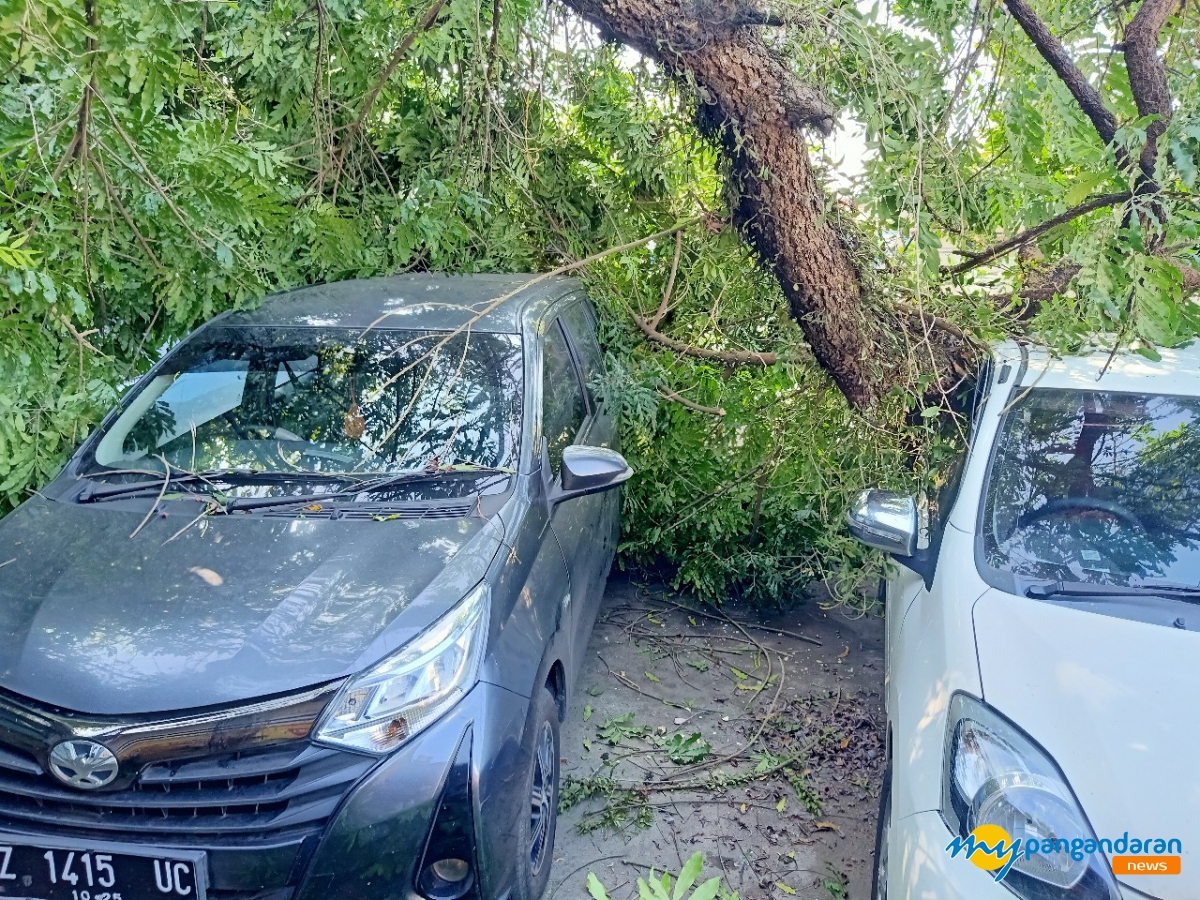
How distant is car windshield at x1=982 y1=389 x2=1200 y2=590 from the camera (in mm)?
2289

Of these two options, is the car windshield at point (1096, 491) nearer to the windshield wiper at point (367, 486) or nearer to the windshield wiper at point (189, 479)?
the windshield wiper at point (367, 486)

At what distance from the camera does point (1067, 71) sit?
3.28m

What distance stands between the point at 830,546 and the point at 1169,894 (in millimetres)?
2574

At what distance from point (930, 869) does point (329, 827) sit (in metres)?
1.33

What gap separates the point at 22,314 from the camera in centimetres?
295

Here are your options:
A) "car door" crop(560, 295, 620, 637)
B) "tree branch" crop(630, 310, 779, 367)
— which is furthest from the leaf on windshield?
"tree branch" crop(630, 310, 779, 367)

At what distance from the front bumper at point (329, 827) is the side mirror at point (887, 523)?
4.44 ft

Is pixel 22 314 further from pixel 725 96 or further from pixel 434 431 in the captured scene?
pixel 725 96

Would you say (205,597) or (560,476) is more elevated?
(560,476)

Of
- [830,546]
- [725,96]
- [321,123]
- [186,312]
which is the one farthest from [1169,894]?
[321,123]

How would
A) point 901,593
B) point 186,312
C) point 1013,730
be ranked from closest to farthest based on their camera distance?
point 1013,730 < point 901,593 < point 186,312

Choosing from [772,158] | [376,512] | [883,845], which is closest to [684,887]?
[883,845]

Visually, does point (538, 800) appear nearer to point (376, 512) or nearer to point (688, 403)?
point (376, 512)

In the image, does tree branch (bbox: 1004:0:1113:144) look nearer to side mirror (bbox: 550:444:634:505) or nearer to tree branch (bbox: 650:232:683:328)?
tree branch (bbox: 650:232:683:328)
